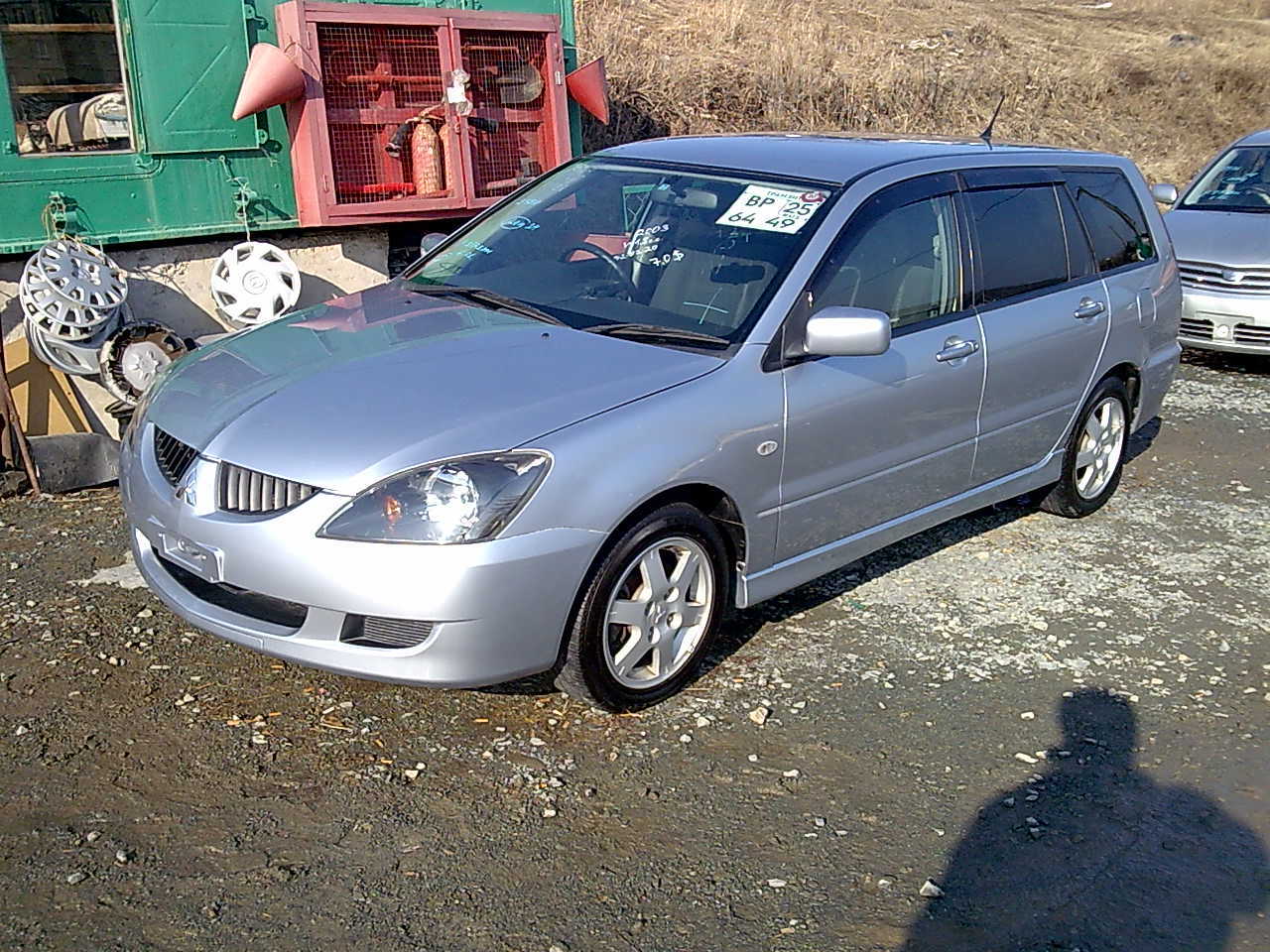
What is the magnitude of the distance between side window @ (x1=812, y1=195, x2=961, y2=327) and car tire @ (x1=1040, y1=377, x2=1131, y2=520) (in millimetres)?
1350

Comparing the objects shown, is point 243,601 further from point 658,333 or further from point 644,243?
point 644,243

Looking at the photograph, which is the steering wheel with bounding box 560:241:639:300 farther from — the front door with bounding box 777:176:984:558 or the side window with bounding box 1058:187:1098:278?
the side window with bounding box 1058:187:1098:278

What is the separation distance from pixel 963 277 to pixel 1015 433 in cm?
79

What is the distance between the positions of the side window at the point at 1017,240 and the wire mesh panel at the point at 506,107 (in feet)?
12.8

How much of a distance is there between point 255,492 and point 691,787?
154 cm

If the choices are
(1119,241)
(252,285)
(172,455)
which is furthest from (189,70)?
(1119,241)

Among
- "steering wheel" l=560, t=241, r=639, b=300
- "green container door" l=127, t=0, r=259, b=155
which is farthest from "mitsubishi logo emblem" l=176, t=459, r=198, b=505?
"green container door" l=127, t=0, r=259, b=155

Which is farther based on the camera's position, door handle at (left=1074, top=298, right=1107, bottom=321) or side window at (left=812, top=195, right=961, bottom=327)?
door handle at (left=1074, top=298, right=1107, bottom=321)

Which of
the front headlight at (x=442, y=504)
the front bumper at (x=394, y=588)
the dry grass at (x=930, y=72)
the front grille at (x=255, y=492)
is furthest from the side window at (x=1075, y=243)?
the dry grass at (x=930, y=72)

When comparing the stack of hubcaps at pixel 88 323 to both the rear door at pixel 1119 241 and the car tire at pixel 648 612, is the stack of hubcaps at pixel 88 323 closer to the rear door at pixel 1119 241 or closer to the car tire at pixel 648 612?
the car tire at pixel 648 612

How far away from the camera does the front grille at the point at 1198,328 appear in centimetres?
941

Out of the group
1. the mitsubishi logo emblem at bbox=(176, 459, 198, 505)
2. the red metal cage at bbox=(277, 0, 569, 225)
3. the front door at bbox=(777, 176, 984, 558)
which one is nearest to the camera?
the mitsubishi logo emblem at bbox=(176, 459, 198, 505)

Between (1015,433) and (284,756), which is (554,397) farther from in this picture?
(1015,433)

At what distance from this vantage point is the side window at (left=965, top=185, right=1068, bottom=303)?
5176mm
